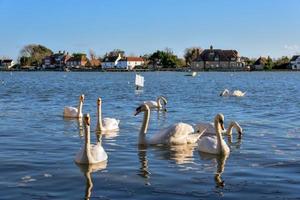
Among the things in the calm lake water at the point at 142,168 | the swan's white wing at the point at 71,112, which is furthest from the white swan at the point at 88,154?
the swan's white wing at the point at 71,112

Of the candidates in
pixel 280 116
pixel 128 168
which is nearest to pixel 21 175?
pixel 128 168

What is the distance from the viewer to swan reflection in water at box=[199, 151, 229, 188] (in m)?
11.3

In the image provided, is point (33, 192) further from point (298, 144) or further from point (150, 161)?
point (298, 144)

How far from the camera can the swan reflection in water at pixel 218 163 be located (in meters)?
11.3

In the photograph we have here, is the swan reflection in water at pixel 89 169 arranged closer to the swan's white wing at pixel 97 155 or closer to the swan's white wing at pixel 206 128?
the swan's white wing at pixel 97 155

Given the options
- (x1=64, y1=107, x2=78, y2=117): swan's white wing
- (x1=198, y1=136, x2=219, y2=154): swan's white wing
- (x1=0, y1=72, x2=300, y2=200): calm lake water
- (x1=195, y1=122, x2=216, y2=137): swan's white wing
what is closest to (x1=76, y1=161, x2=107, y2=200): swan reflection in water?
(x1=0, y1=72, x2=300, y2=200): calm lake water

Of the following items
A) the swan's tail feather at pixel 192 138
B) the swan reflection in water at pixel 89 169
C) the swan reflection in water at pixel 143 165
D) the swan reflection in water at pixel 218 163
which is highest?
the swan's tail feather at pixel 192 138

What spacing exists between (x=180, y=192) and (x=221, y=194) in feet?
2.44

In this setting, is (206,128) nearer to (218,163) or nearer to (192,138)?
(192,138)

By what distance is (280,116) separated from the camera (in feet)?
85.6

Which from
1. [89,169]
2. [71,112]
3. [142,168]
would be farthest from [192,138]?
[71,112]

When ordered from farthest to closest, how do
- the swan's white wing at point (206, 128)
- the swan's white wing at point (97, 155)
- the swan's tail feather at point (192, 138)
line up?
the swan's white wing at point (206, 128)
the swan's tail feather at point (192, 138)
the swan's white wing at point (97, 155)

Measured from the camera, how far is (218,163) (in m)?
13.4

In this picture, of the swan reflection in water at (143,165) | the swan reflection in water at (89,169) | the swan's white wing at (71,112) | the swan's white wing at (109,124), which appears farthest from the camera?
the swan's white wing at (71,112)
